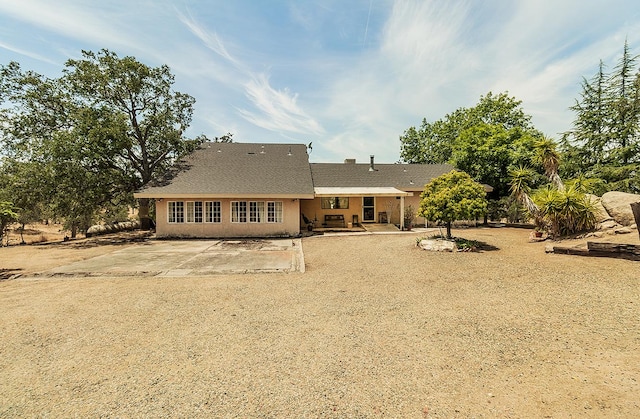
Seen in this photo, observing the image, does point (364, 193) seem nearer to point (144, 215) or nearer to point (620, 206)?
point (620, 206)

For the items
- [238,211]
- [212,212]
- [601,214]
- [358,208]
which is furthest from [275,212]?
[601,214]

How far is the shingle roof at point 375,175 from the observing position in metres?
23.0

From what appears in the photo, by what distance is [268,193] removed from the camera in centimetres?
1717

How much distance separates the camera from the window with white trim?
1769 cm

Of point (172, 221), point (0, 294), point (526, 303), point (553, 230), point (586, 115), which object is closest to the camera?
point (526, 303)

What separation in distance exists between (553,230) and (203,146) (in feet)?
70.9

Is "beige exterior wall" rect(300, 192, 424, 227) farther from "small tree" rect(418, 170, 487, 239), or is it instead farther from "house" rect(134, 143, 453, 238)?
"small tree" rect(418, 170, 487, 239)

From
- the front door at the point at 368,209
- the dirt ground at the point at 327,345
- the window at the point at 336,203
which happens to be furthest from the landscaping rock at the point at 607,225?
the window at the point at 336,203

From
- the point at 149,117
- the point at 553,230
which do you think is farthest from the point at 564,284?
the point at 149,117

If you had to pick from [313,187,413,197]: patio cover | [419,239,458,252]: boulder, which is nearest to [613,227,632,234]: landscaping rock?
[419,239,458,252]: boulder

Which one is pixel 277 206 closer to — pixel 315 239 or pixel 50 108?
pixel 315 239

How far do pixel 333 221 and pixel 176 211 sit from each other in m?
10.1

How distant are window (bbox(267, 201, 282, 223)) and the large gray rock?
15.0m

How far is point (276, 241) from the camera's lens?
53.8ft
